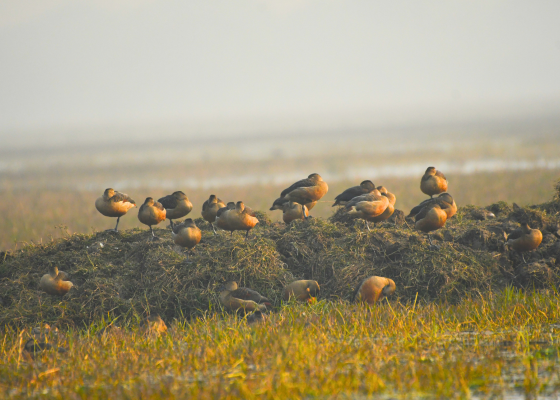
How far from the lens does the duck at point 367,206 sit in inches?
381

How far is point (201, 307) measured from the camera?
875cm

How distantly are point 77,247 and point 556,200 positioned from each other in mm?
9466

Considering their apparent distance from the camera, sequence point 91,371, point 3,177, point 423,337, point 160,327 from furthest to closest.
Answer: point 3,177 → point 160,327 → point 423,337 → point 91,371

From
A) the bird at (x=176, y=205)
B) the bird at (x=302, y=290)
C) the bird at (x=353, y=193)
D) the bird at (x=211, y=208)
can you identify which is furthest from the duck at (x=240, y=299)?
the bird at (x=353, y=193)

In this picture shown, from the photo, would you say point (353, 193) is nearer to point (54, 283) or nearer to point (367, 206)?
point (367, 206)

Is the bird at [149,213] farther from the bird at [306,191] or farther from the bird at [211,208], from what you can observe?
the bird at [306,191]

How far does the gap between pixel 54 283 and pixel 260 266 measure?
10.4ft

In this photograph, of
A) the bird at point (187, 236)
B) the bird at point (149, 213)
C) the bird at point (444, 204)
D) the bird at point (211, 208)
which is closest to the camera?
the bird at point (187, 236)

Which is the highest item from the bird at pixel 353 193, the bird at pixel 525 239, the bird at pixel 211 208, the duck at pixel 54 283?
the bird at pixel 353 193

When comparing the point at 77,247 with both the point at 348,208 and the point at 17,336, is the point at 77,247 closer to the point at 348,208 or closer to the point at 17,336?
the point at 17,336

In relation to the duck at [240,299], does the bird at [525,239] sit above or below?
above

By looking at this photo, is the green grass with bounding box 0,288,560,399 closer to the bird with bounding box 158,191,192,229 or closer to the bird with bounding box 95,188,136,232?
the bird with bounding box 158,191,192,229

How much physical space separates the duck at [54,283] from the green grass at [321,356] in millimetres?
822

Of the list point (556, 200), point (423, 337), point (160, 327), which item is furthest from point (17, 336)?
point (556, 200)
